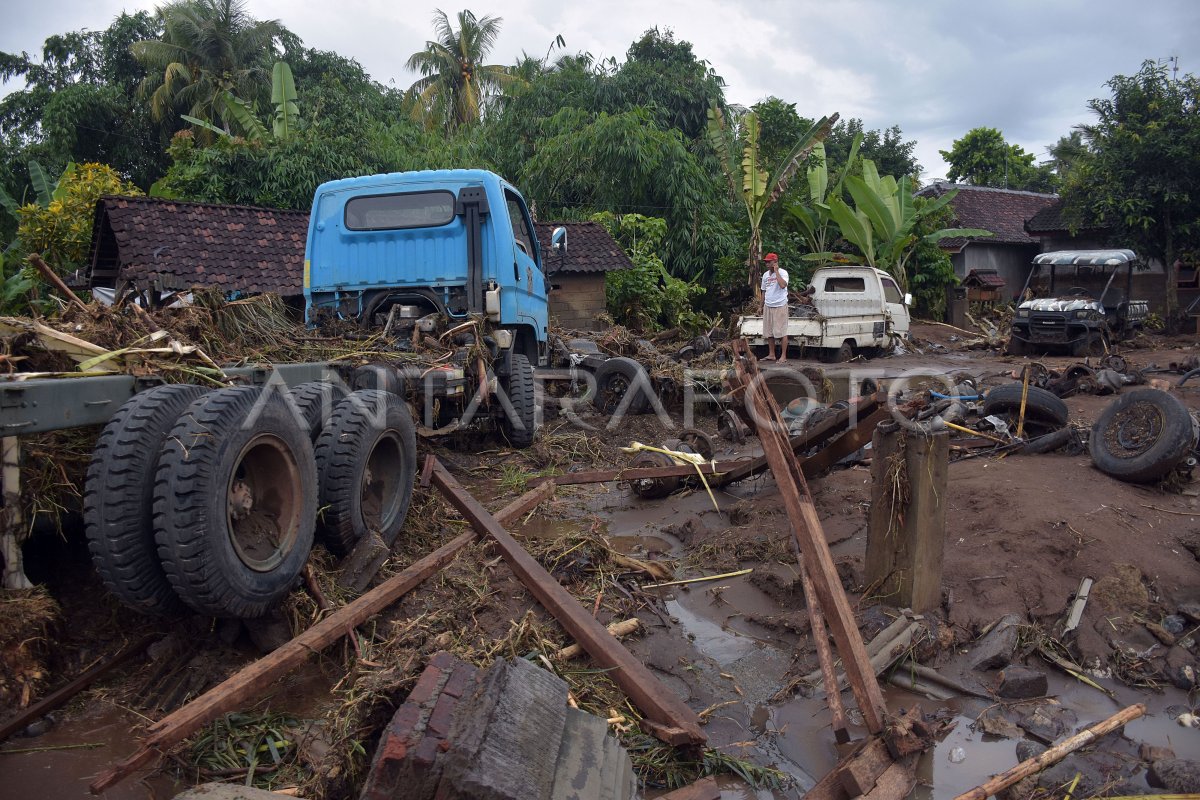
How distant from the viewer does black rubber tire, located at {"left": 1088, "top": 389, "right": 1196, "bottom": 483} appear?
5492 millimetres

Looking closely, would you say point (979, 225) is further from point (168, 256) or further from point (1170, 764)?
point (1170, 764)

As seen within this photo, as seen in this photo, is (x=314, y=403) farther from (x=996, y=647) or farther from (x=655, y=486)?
(x=996, y=647)

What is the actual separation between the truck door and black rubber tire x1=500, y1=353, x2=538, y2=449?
1112 centimetres

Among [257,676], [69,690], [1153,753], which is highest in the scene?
[257,676]

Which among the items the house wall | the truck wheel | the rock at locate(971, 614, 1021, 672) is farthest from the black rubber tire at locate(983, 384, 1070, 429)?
the house wall

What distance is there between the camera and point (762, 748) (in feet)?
10.7

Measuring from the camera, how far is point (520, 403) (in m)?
7.56

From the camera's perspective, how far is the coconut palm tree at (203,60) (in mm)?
24312

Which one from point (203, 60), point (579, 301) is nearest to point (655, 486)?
point (579, 301)

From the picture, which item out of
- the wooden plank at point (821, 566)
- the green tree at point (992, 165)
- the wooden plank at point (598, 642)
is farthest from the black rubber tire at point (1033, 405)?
the green tree at point (992, 165)

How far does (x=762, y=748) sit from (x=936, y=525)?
156 cm

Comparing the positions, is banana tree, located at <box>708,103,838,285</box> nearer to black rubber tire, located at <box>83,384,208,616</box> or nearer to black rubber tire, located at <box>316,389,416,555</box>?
black rubber tire, located at <box>316,389,416,555</box>

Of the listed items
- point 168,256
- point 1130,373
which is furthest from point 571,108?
point 1130,373

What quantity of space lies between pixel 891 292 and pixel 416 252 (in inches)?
494
